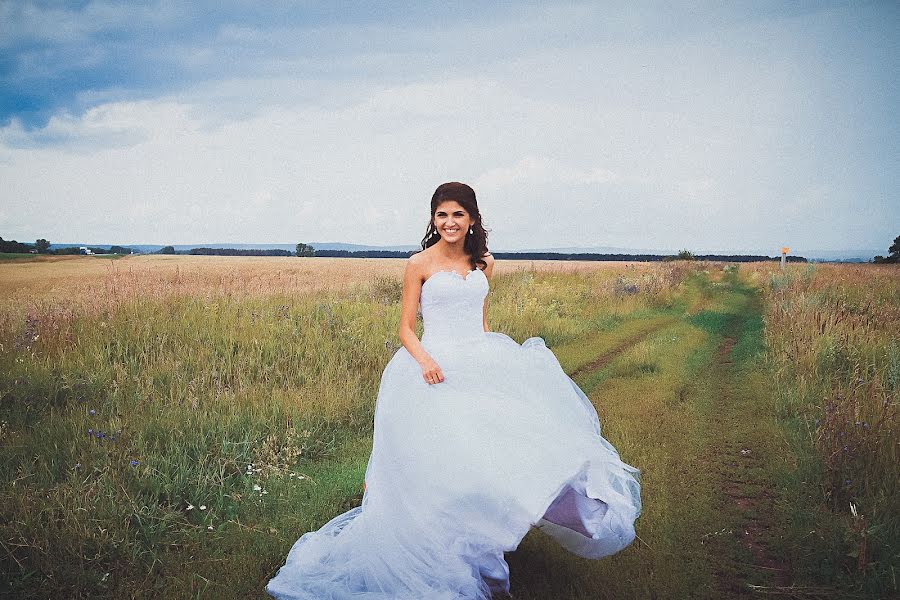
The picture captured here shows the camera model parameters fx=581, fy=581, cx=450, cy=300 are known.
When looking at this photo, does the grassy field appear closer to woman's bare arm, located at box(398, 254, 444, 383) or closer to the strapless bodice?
woman's bare arm, located at box(398, 254, 444, 383)

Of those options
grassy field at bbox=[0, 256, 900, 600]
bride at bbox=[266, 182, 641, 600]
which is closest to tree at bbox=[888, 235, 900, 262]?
grassy field at bbox=[0, 256, 900, 600]

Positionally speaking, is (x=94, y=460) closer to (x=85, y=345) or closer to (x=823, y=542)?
(x=85, y=345)

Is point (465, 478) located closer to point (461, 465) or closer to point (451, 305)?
point (461, 465)

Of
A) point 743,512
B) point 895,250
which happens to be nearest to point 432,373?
point 743,512

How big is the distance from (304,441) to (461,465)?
10.7 feet

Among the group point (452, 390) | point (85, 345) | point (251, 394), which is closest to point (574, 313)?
point (251, 394)

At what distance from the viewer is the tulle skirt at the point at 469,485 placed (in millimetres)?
3225

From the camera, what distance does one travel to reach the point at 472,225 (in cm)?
410

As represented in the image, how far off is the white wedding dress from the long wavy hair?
18cm

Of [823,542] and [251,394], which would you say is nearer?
[823,542]

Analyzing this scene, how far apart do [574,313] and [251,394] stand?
1003 cm

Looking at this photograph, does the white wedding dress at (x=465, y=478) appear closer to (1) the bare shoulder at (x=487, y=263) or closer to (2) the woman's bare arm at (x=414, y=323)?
(2) the woman's bare arm at (x=414, y=323)

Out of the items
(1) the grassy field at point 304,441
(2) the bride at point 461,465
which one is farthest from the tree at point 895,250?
(2) the bride at point 461,465

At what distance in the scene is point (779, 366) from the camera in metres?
9.28
